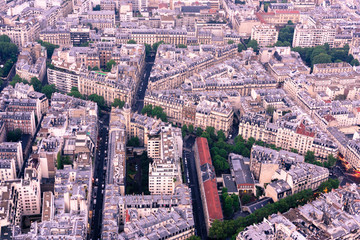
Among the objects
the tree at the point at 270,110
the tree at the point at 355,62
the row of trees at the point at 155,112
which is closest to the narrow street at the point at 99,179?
the row of trees at the point at 155,112

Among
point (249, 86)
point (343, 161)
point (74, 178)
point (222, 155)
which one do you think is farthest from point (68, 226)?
point (249, 86)

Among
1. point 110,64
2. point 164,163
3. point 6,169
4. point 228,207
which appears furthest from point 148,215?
point 110,64

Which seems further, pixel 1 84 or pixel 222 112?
pixel 1 84

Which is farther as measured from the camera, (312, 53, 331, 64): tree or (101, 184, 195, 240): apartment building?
→ (312, 53, 331, 64): tree

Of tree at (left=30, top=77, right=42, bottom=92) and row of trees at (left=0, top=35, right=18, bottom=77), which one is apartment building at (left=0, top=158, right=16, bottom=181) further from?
row of trees at (left=0, top=35, right=18, bottom=77)

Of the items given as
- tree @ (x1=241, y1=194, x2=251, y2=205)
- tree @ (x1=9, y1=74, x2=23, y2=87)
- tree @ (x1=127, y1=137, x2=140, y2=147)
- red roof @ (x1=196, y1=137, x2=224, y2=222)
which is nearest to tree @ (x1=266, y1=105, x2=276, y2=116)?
red roof @ (x1=196, y1=137, x2=224, y2=222)

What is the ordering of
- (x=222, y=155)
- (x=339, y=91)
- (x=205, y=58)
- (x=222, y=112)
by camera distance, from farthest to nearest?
(x=205, y=58) < (x=339, y=91) < (x=222, y=112) < (x=222, y=155)

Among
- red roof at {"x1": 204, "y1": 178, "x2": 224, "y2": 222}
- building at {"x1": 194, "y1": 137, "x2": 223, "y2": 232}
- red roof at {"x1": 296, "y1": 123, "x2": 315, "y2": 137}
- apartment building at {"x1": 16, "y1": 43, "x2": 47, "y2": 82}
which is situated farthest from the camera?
apartment building at {"x1": 16, "y1": 43, "x2": 47, "y2": 82}

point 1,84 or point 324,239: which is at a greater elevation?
point 1,84

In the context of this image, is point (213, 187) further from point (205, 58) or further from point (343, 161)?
point (205, 58)
